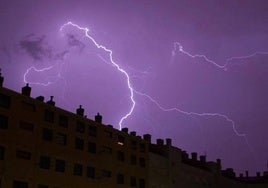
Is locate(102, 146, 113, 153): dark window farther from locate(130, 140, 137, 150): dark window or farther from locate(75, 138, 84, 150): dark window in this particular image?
locate(130, 140, 137, 150): dark window

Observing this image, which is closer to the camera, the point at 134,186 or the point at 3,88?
the point at 3,88

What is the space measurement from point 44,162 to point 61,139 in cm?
404

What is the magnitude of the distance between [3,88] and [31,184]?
1025 centimetres

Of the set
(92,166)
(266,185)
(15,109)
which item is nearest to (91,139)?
(92,166)

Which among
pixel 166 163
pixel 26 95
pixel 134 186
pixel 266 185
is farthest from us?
pixel 266 185

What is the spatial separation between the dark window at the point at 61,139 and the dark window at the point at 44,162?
2.64m

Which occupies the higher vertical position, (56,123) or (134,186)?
(56,123)

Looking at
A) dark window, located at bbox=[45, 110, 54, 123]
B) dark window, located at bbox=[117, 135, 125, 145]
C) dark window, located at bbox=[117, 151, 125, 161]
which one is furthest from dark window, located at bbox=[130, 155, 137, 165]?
dark window, located at bbox=[45, 110, 54, 123]

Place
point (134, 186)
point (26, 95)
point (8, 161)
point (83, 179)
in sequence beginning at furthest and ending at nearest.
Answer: point (134, 186), point (83, 179), point (26, 95), point (8, 161)

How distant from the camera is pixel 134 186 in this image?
70250 mm

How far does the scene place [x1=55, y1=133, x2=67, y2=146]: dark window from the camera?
57875 mm

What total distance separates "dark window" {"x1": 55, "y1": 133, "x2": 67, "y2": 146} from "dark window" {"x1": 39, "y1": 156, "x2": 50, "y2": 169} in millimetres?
2638

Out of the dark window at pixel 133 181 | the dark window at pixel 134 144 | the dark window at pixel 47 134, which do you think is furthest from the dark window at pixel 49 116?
the dark window at pixel 133 181

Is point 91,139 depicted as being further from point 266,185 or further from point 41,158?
point 266,185
